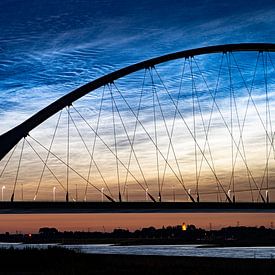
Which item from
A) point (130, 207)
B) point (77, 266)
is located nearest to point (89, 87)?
point (130, 207)

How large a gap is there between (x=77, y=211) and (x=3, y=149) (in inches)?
587

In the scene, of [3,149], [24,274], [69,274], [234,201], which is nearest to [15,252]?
[3,149]

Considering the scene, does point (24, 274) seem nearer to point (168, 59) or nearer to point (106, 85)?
point (106, 85)

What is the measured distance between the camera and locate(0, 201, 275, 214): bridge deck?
66562mm

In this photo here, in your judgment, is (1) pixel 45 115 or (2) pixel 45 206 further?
(2) pixel 45 206

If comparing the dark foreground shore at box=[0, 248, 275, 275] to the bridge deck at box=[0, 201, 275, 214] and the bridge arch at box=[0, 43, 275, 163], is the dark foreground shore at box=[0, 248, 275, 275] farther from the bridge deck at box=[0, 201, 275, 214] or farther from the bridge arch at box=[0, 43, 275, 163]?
the bridge arch at box=[0, 43, 275, 163]

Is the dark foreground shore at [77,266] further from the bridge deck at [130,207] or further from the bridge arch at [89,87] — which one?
the bridge arch at [89,87]

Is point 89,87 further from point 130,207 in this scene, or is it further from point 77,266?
point 77,266

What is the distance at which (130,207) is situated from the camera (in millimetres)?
68438

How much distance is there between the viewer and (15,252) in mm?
57844

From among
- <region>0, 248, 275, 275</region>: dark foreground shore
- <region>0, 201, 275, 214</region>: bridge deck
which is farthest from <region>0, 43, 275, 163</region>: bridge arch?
<region>0, 201, 275, 214</region>: bridge deck

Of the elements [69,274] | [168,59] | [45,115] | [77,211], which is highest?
[168,59]

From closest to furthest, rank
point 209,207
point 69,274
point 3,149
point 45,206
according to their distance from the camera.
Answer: point 69,274 → point 3,149 → point 45,206 → point 209,207

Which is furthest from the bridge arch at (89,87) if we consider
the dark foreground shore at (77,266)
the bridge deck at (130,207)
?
the bridge deck at (130,207)
